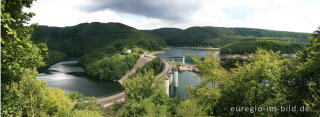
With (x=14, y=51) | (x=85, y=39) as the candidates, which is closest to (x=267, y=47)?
(x=14, y=51)

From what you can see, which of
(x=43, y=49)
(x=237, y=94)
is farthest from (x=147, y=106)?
(x=43, y=49)

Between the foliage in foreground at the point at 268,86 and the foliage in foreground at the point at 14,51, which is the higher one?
the foliage in foreground at the point at 14,51

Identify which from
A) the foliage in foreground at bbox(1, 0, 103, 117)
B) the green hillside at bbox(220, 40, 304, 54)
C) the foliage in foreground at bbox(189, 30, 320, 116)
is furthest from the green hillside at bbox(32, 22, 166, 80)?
the green hillside at bbox(220, 40, 304, 54)

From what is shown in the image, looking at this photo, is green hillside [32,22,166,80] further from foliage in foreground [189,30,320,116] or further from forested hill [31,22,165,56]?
foliage in foreground [189,30,320,116]

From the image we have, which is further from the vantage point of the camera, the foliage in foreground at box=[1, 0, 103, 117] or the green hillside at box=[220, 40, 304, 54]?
the green hillside at box=[220, 40, 304, 54]

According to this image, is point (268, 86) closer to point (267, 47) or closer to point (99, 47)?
point (267, 47)

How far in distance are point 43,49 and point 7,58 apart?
116cm

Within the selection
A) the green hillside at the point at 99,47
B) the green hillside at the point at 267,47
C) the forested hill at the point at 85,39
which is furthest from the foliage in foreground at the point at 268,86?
the forested hill at the point at 85,39

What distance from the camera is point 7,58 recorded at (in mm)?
4656

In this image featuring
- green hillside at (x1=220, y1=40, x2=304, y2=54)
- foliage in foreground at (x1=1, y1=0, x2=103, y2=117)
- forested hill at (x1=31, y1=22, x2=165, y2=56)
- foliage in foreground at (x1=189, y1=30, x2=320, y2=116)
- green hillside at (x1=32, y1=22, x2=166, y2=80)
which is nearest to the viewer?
foliage in foreground at (x1=1, y1=0, x2=103, y2=117)

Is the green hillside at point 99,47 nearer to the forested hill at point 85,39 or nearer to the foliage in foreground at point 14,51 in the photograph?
the forested hill at point 85,39

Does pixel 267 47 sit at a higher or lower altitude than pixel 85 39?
lower

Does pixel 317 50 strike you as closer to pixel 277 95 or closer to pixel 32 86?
pixel 277 95

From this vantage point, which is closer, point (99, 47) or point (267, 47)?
point (267, 47)
